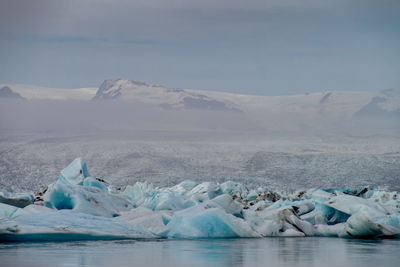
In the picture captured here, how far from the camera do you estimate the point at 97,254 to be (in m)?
6.90

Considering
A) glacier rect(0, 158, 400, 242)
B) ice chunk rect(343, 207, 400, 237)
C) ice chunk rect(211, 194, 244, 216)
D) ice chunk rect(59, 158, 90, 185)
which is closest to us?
glacier rect(0, 158, 400, 242)

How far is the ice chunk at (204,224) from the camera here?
31.6 feet

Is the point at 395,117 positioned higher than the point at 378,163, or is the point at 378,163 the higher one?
the point at 395,117

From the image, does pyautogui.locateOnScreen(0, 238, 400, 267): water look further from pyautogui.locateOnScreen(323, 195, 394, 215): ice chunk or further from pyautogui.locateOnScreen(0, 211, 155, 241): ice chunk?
pyautogui.locateOnScreen(323, 195, 394, 215): ice chunk

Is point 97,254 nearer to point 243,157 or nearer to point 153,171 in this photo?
point 153,171

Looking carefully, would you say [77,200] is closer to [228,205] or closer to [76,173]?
[228,205]

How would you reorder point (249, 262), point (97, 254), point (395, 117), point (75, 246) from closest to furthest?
point (249, 262) < point (97, 254) < point (75, 246) < point (395, 117)

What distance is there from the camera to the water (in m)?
6.24

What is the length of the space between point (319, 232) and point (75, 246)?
4.44 meters

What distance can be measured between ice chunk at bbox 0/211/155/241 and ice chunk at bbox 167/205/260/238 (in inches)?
16.1

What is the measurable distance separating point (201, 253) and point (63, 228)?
2035mm

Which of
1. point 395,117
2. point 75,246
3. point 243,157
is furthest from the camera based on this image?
point 395,117

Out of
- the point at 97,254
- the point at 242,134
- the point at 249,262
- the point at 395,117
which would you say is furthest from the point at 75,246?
the point at 395,117

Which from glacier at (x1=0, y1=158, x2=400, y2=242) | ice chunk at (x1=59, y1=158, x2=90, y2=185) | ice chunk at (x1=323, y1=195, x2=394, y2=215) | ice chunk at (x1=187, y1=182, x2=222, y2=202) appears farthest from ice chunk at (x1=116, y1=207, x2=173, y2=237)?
ice chunk at (x1=59, y1=158, x2=90, y2=185)
